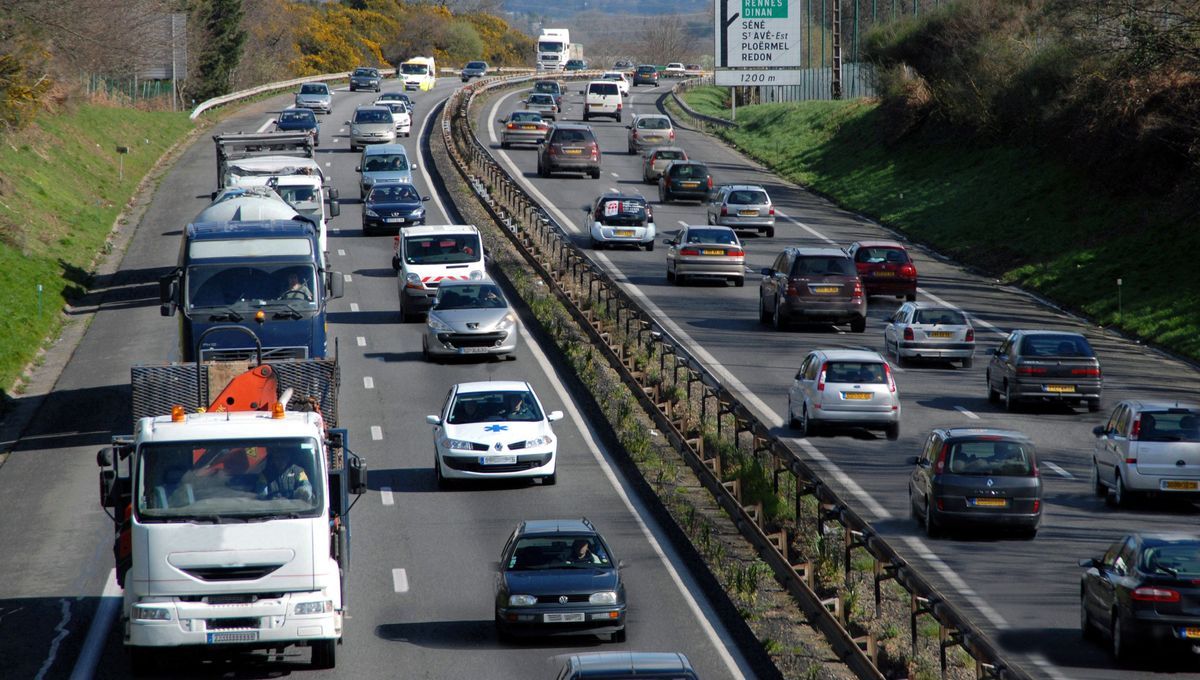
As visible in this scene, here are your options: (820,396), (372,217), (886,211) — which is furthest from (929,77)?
(820,396)

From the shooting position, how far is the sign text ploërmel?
70188 mm

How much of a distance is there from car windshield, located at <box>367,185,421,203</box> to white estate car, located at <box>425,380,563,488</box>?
27032mm

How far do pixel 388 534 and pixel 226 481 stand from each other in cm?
729

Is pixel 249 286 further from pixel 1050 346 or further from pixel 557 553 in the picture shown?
pixel 1050 346

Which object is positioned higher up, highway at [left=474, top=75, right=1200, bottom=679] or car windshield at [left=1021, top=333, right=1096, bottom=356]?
car windshield at [left=1021, top=333, right=1096, bottom=356]

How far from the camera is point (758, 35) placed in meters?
70.4

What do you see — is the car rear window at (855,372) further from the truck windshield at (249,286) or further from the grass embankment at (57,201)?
the grass embankment at (57,201)

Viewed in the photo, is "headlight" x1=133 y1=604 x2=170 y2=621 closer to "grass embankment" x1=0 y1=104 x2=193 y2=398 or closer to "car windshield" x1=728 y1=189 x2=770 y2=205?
"grass embankment" x1=0 y1=104 x2=193 y2=398

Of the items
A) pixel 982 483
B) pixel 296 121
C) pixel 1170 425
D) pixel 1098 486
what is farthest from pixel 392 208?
pixel 982 483

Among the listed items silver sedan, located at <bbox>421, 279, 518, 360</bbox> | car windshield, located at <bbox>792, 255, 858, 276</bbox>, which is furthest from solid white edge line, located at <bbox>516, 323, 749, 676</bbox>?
car windshield, located at <bbox>792, 255, 858, 276</bbox>

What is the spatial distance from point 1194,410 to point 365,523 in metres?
12.2

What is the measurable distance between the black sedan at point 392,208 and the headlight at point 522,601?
3522 cm

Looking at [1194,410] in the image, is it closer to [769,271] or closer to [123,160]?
[769,271]

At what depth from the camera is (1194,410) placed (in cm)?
2398
